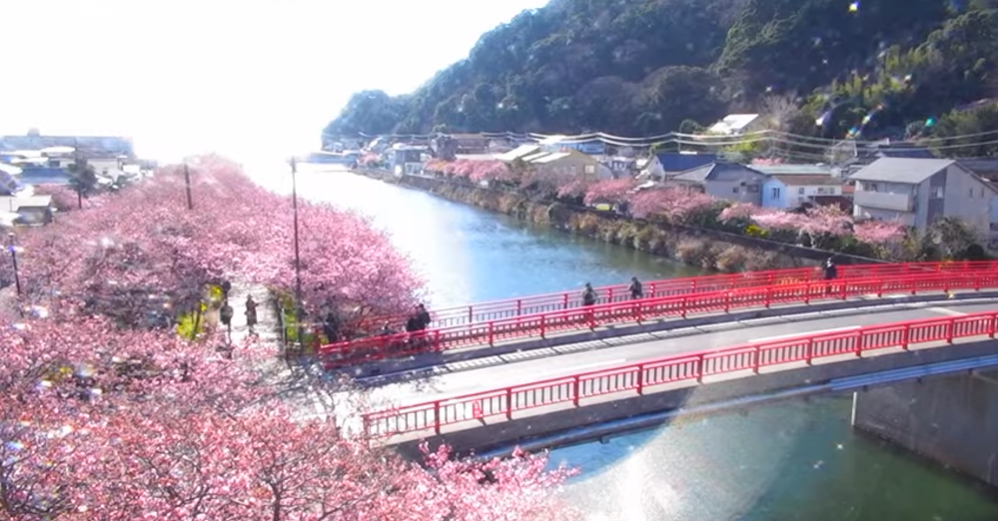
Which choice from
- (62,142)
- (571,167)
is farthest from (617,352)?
(62,142)

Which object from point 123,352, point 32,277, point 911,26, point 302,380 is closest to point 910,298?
point 302,380

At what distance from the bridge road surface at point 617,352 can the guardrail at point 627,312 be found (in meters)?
0.62

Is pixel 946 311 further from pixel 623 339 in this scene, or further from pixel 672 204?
pixel 672 204

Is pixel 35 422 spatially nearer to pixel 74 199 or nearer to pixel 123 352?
pixel 123 352

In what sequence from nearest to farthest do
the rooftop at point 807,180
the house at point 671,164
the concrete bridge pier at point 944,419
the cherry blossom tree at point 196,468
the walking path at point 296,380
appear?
the cherry blossom tree at point 196,468
the walking path at point 296,380
the concrete bridge pier at point 944,419
the rooftop at point 807,180
the house at point 671,164

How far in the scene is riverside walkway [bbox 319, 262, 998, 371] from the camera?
1148 cm

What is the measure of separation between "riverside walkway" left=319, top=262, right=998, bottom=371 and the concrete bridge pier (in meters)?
2.23

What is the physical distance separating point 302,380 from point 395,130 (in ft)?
340

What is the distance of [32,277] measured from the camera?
47.8 ft

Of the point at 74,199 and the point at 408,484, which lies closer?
the point at 408,484

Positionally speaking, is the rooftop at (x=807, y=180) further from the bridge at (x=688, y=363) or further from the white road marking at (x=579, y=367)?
the white road marking at (x=579, y=367)

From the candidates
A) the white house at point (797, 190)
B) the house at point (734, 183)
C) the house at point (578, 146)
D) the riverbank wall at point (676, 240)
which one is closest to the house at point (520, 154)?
the house at point (578, 146)

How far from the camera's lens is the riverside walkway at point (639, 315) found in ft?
37.7

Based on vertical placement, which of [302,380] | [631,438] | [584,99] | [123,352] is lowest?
[631,438]
